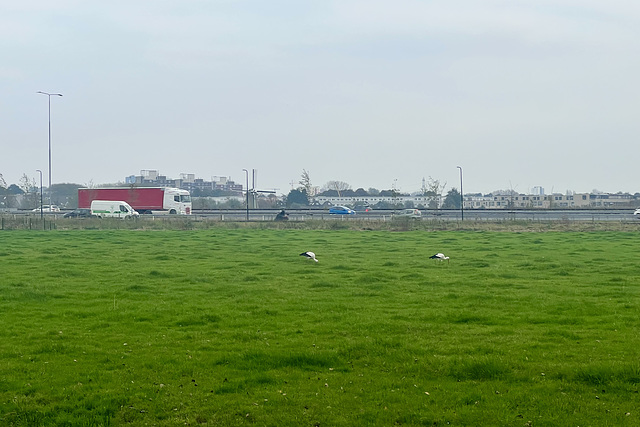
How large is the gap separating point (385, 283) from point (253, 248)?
17620mm

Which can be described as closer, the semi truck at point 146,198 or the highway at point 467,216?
the highway at point 467,216

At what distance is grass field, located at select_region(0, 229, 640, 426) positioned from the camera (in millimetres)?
9102

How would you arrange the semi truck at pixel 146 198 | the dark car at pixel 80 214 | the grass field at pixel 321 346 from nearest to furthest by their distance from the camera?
1. the grass field at pixel 321 346
2. the dark car at pixel 80 214
3. the semi truck at pixel 146 198

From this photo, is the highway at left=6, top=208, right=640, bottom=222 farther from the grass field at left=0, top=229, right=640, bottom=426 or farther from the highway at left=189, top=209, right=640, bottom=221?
the grass field at left=0, top=229, right=640, bottom=426

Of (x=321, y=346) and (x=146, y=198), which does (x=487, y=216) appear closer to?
(x=146, y=198)

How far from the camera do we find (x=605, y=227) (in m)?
59.7

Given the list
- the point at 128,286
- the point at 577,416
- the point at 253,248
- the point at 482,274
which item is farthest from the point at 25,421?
the point at 253,248

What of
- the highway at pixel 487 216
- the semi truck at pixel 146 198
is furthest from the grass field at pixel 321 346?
the semi truck at pixel 146 198

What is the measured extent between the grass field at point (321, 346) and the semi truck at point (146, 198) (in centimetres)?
6870

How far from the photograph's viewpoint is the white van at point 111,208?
86.7 m

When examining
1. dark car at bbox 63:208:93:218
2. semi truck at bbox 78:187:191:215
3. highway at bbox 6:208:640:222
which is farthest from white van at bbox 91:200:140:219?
semi truck at bbox 78:187:191:215

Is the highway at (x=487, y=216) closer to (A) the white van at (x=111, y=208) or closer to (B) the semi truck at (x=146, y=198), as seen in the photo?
(B) the semi truck at (x=146, y=198)

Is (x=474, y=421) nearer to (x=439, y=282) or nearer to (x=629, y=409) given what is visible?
(x=629, y=409)

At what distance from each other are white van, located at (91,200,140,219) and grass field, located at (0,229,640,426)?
204 feet
